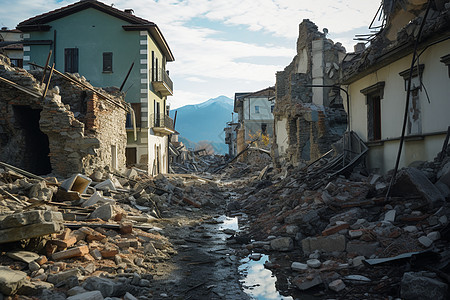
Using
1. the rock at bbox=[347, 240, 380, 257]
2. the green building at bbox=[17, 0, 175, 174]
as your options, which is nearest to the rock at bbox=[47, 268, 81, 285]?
the rock at bbox=[347, 240, 380, 257]

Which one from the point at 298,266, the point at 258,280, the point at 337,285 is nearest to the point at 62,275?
the point at 258,280

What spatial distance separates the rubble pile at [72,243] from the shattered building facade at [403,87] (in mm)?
6463

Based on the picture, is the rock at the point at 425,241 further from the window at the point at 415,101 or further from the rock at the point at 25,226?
the rock at the point at 25,226

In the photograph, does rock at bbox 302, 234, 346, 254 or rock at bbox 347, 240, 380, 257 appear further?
rock at bbox 302, 234, 346, 254

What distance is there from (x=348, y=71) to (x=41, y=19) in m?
20.5

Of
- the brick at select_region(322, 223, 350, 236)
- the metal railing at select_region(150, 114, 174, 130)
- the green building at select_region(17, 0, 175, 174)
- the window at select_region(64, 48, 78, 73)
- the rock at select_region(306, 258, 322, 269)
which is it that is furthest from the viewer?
the metal railing at select_region(150, 114, 174, 130)

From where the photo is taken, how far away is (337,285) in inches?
197

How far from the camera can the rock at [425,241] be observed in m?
5.43

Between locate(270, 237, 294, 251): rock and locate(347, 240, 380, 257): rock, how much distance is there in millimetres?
1316

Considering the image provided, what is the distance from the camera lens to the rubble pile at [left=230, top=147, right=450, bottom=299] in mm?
4824

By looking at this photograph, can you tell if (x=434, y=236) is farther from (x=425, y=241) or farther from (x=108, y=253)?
(x=108, y=253)

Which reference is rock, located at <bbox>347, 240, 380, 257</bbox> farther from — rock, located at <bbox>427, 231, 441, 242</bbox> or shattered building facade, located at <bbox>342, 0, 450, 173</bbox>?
shattered building facade, located at <bbox>342, 0, 450, 173</bbox>

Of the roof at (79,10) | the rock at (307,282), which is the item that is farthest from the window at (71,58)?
the rock at (307,282)

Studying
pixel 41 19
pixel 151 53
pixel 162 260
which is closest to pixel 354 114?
pixel 162 260
